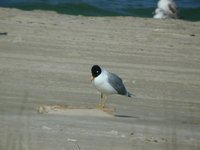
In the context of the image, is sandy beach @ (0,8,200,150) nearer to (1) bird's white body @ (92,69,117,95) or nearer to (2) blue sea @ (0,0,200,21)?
(1) bird's white body @ (92,69,117,95)

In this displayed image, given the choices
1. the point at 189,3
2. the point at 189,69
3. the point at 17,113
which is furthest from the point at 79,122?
the point at 189,3

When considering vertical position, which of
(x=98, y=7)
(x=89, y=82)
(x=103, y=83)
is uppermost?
(x=98, y=7)

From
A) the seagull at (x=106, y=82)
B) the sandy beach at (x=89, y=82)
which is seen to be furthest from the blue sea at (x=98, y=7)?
the seagull at (x=106, y=82)

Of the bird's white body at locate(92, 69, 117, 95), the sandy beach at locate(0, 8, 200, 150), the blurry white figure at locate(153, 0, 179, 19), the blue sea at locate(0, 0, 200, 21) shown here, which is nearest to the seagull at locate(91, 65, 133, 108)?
the bird's white body at locate(92, 69, 117, 95)

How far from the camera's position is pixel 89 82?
12883 mm

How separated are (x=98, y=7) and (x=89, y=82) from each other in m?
14.3

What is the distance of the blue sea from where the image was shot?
26.1m

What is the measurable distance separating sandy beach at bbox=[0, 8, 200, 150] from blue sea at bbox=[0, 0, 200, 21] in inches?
134

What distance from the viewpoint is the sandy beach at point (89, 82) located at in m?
8.13

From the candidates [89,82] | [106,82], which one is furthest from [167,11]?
[106,82]

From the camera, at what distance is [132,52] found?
16359mm

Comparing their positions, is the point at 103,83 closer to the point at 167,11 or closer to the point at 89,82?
the point at 89,82

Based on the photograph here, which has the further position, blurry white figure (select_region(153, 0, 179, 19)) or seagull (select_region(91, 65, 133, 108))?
blurry white figure (select_region(153, 0, 179, 19))

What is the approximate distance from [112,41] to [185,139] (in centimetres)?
926
